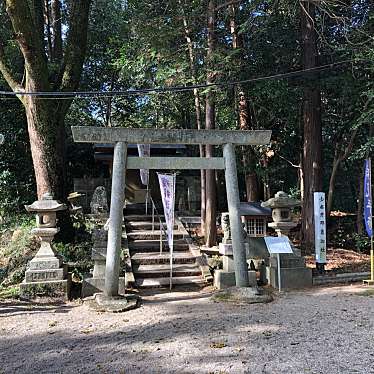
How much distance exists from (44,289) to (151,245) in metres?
3.32

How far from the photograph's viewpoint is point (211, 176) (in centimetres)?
1089

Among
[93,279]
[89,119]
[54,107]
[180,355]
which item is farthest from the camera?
[89,119]

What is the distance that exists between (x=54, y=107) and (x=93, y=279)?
4.40m

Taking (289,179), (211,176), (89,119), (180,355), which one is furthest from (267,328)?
(89,119)

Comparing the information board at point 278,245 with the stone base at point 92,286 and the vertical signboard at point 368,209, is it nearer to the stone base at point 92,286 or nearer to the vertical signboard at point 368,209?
the vertical signboard at point 368,209

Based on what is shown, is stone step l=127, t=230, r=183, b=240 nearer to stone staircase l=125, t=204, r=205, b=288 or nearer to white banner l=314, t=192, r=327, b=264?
stone staircase l=125, t=204, r=205, b=288

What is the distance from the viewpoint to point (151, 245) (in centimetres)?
1019

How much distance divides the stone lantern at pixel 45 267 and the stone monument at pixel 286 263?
412 cm

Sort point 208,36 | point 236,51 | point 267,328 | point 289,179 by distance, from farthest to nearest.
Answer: point 289,179 → point 208,36 → point 236,51 → point 267,328

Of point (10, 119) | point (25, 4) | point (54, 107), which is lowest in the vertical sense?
point (54, 107)

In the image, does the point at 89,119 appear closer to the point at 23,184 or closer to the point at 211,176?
the point at 23,184

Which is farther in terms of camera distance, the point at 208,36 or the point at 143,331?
the point at 208,36

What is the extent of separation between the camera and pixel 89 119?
946 inches

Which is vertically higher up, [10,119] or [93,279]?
[10,119]
